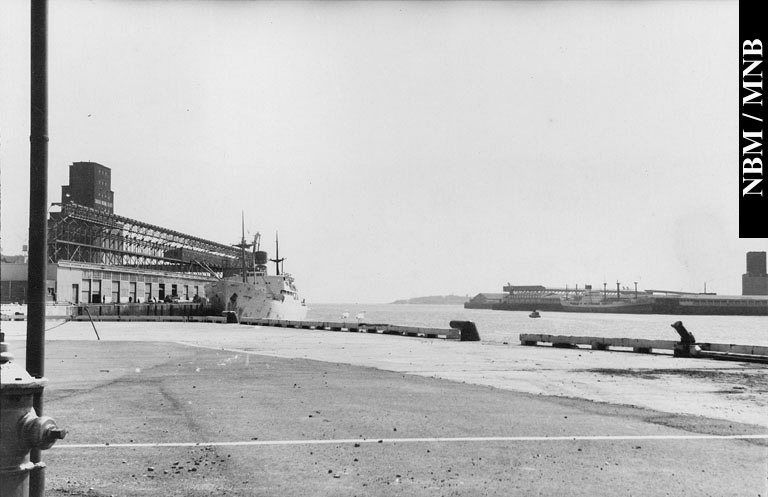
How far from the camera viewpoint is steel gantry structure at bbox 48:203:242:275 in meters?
80.9

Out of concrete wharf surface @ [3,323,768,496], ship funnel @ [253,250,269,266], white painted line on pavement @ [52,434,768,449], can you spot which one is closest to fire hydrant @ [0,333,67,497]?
concrete wharf surface @ [3,323,768,496]

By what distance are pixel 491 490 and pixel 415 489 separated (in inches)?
28.0

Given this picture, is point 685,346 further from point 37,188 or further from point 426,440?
point 37,188

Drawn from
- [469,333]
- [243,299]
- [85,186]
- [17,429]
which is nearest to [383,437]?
[17,429]

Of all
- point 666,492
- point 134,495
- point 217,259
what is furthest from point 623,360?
point 217,259

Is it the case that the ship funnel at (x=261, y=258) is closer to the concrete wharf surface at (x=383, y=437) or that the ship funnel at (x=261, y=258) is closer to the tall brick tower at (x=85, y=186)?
the tall brick tower at (x=85, y=186)

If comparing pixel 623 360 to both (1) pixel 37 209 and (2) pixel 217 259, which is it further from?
(2) pixel 217 259

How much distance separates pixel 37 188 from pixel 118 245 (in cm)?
9952

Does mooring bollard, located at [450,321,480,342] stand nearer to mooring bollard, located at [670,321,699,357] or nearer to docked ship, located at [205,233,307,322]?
mooring bollard, located at [670,321,699,357]

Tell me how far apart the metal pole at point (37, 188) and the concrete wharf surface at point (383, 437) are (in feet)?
8.20

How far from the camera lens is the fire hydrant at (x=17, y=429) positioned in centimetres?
370

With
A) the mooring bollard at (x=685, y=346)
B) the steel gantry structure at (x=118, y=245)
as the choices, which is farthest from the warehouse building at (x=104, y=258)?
the mooring bollard at (x=685, y=346)

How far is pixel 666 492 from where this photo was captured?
604 centimetres

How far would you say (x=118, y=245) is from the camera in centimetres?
9631
